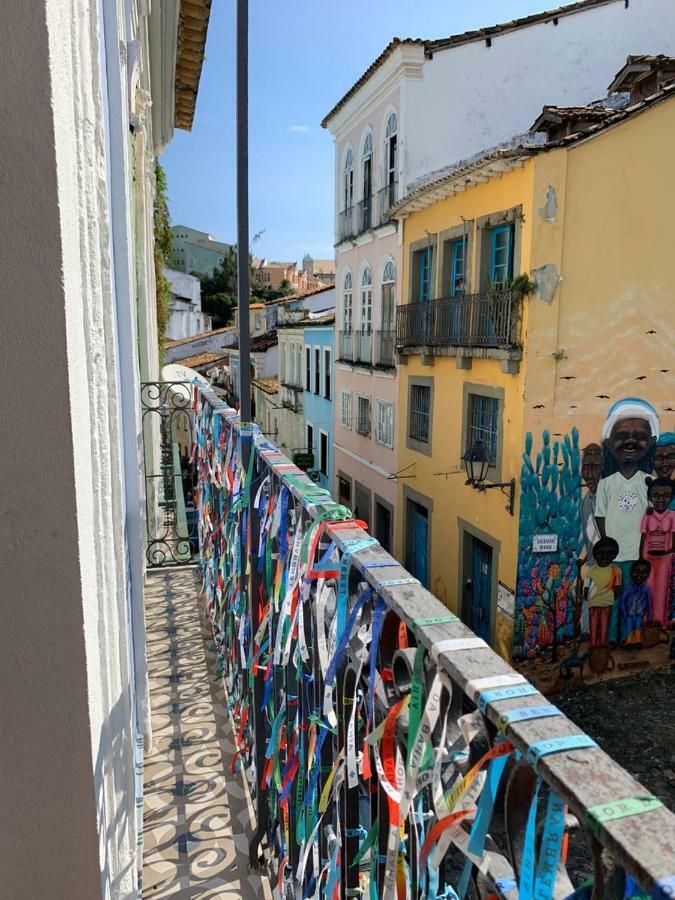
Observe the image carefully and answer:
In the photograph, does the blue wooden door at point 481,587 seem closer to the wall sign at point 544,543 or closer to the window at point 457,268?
the wall sign at point 544,543

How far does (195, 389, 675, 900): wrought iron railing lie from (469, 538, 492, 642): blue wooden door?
951 centimetres

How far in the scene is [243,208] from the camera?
323 cm

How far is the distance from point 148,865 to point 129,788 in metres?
0.88

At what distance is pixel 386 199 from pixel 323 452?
8210 millimetres

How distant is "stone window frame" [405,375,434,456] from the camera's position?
47.3 ft

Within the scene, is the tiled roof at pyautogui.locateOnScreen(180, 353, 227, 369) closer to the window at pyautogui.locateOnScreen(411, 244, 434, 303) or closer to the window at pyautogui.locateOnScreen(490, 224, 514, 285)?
the window at pyautogui.locateOnScreen(411, 244, 434, 303)

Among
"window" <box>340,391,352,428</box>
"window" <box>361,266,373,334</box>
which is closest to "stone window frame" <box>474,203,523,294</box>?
"window" <box>361,266,373,334</box>

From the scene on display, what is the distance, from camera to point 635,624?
11.9 meters

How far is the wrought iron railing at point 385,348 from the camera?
16.5 m

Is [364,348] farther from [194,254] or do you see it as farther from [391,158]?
[194,254]

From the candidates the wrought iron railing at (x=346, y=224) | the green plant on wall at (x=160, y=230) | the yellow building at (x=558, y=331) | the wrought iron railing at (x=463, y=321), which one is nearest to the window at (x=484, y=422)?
the yellow building at (x=558, y=331)

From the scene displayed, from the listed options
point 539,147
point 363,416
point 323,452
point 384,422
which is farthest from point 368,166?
point 539,147

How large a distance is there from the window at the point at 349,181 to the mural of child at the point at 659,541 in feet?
37.9

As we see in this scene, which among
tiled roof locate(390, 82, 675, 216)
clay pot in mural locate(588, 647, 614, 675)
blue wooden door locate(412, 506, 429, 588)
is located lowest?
clay pot in mural locate(588, 647, 614, 675)
